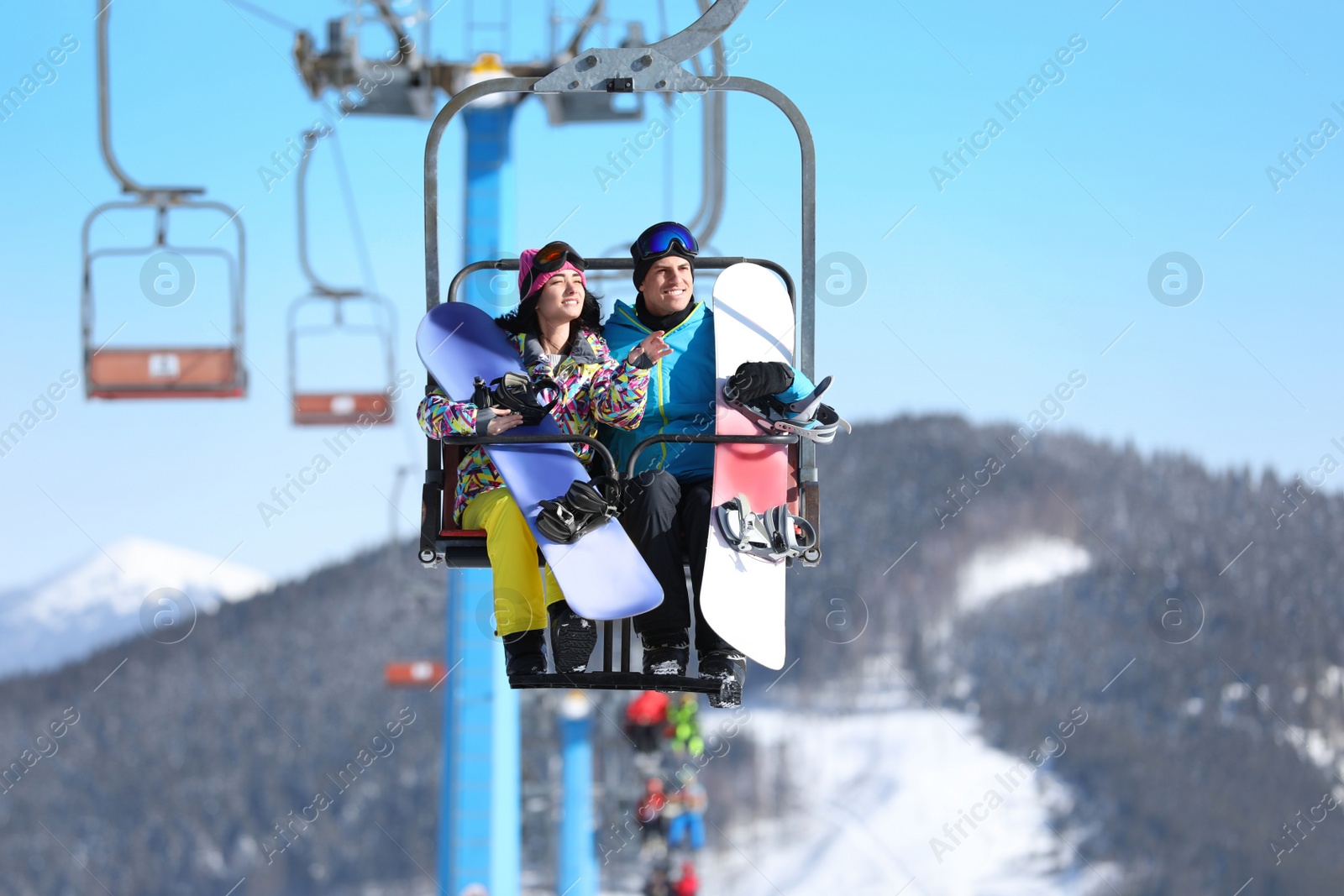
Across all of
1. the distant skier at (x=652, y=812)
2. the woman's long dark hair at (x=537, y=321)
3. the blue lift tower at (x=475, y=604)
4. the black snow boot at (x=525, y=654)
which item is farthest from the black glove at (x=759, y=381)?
the distant skier at (x=652, y=812)

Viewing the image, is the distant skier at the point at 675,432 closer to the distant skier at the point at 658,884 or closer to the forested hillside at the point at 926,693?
the distant skier at the point at 658,884

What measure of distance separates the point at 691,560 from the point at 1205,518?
235ft

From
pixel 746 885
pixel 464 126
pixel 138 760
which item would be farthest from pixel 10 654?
pixel 464 126

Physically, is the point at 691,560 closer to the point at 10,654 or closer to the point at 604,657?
the point at 604,657

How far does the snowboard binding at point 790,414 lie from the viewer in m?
3.56

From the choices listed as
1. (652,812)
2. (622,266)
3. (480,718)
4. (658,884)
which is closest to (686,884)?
(658,884)

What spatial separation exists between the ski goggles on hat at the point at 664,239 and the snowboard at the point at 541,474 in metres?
0.43

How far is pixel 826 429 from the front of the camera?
141 inches

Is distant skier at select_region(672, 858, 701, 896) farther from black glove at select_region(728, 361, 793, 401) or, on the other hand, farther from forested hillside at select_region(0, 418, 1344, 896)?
forested hillside at select_region(0, 418, 1344, 896)

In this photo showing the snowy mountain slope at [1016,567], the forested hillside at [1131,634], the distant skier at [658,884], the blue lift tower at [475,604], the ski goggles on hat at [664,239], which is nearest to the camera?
the ski goggles on hat at [664,239]

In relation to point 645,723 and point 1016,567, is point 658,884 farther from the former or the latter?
point 1016,567

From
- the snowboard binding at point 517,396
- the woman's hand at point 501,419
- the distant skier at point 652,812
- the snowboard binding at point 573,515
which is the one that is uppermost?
the snowboard binding at point 517,396

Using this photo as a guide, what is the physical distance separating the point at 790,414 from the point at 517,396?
0.65 metres

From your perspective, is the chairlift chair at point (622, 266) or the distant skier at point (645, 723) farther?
the distant skier at point (645, 723)
